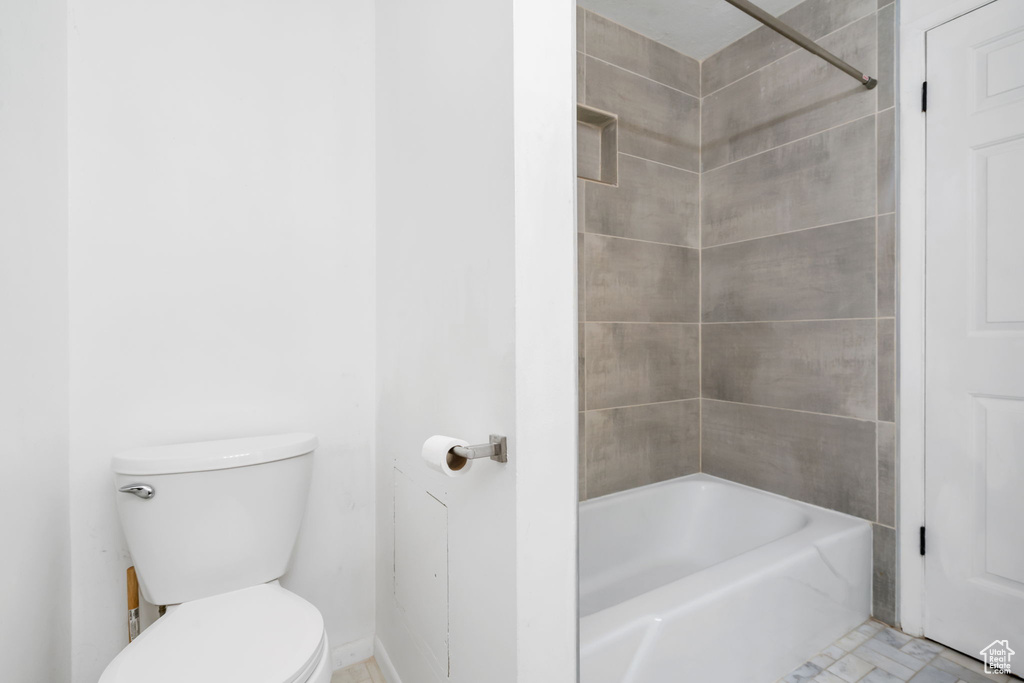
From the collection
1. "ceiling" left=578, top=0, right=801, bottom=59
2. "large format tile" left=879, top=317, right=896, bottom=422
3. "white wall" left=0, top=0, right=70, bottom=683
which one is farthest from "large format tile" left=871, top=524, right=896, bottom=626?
"white wall" left=0, top=0, right=70, bottom=683

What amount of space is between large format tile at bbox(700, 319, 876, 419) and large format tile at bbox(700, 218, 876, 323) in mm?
51

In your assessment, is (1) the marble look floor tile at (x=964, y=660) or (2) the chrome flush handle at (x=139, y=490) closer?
(2) the chrome flush handle at (x=139, y=490)

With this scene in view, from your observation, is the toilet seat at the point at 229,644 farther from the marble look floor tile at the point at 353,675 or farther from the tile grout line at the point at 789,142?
the tile grout line at the point at 789,142

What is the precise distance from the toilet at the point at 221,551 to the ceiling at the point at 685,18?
1883mm

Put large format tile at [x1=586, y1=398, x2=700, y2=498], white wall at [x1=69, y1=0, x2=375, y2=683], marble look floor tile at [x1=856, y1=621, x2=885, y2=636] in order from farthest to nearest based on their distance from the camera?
Result: large format tile at [x1=586, y1=398, x2=700, y2=498] < marble look floor tile at [x1=856, y1=621, x2=885, y2=636] < white wall at [x1=69, y1=0, x2=375, y2=683]

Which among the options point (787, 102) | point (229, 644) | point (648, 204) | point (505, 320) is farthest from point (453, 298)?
point (787, 102)

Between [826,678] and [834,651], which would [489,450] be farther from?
[834,651]

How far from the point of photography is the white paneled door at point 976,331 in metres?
1.36

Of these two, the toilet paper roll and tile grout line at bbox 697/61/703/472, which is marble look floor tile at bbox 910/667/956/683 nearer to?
tile grout line at bbox 697/61/703/472

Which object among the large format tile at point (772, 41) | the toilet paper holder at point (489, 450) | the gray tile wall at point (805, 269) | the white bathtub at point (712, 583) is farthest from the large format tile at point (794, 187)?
the toilet paper holder at point (489, 450)

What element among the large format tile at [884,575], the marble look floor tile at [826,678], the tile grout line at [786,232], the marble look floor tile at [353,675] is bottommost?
the marble look floor tile at [353,675]

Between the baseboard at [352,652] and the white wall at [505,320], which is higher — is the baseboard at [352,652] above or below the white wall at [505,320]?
below

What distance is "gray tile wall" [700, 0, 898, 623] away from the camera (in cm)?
162

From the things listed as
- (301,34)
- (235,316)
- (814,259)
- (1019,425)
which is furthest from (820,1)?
(235,316)
